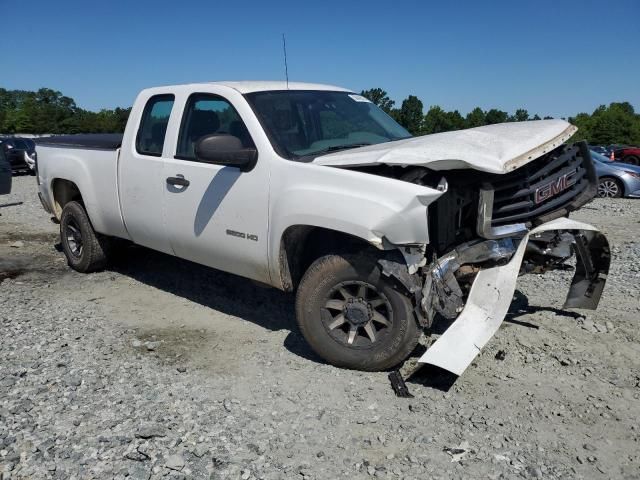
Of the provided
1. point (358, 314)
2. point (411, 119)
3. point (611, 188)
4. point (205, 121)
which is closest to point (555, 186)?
point (358, 314)

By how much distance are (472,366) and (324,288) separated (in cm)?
117

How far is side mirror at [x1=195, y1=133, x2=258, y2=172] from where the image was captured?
3.86m

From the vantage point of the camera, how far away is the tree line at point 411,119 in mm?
34647

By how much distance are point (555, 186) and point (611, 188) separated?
38.3ft

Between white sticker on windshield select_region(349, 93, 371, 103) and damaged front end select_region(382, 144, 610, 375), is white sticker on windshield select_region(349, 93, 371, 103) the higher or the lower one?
the higher one

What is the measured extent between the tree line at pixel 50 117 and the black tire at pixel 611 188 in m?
50.7

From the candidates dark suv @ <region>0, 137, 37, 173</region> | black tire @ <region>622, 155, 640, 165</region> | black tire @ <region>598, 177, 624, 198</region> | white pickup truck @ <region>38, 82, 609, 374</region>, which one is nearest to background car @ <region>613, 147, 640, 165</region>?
black tire @ <region>622, 155, 640, 165</region>

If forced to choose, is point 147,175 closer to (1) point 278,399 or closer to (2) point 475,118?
(1) point 278,399

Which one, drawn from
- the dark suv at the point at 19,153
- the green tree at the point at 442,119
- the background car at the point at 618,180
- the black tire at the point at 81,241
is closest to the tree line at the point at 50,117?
the green tree at the point at 442,119

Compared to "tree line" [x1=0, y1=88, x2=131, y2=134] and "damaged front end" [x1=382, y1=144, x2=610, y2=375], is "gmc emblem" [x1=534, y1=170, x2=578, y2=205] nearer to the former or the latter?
"damaged front end" [x1=382, y1=144, x2=610, y2=375]

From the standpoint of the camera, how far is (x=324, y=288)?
12.4ft

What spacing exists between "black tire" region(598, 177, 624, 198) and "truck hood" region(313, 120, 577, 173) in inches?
445

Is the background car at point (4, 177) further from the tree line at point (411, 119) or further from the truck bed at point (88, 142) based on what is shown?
the tree line at point (411, 119)

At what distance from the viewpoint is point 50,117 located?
232 feet
